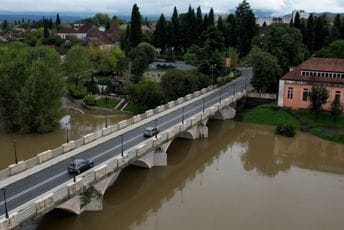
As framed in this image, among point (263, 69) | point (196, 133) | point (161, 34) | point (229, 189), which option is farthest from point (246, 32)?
point (229, 189)

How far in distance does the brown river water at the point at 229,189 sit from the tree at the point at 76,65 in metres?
24.4

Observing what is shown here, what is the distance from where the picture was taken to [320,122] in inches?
2212

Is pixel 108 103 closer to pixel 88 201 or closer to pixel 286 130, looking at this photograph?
pixel 286 130

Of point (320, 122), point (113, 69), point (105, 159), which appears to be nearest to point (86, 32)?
point (113, 69)

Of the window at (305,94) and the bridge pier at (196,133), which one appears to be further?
the window at (305,94)

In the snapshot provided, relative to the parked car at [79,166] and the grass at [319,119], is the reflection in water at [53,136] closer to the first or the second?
the parked car at [79,166]

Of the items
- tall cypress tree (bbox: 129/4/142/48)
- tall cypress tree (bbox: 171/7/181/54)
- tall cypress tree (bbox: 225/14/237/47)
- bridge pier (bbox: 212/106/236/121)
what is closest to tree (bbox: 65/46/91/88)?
tall cypress tree (bbox: 129/4/142/48)

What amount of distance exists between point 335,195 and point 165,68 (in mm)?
50819

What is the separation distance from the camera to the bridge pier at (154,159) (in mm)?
40303

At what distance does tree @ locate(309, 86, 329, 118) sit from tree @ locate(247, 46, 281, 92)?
9051 mm

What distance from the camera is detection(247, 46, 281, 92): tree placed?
6300cm

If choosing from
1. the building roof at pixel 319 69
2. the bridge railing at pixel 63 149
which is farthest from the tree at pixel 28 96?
the building roof at pixel 319 69

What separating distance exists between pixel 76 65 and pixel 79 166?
45.2 m

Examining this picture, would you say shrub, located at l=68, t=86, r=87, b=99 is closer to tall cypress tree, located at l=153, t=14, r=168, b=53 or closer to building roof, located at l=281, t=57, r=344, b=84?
building roof, located at l=281, t=57, r=344, b=84
